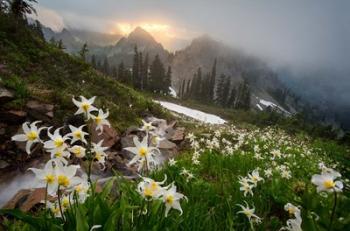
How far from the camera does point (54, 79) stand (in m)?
15.3

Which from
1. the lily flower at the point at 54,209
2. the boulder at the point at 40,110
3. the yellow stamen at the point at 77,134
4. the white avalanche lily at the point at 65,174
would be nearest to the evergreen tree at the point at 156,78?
the boulder at the point at 40,110

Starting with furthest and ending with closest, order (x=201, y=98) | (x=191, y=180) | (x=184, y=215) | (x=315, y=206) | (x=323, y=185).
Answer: (x=201, y=98)
(x=191, y=180)
(x=184, y=215)
(x=315, y=206)
(x=323, y=185)

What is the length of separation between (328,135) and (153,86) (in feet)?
162

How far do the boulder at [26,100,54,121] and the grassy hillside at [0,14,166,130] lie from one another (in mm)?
327

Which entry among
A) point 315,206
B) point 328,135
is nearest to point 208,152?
point 315,206

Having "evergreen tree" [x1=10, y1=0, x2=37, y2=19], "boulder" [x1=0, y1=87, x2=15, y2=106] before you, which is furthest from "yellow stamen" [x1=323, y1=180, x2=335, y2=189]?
"evergreen tree" [x1=10, y1=0, x2=37, y2=19]

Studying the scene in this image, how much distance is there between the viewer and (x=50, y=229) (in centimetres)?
272

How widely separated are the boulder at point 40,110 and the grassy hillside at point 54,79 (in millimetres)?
327

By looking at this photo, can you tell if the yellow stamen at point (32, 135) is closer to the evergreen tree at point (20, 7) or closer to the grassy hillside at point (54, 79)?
the grassy hillside at point (54, 79)

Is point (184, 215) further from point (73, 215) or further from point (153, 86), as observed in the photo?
point (153, 86)

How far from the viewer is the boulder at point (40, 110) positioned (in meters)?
9.74

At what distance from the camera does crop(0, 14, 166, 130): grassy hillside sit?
449 inches

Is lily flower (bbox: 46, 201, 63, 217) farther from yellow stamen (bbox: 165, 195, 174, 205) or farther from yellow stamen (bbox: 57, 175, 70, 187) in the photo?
yellow stamen (bbox: 165, 195, 174, 205)

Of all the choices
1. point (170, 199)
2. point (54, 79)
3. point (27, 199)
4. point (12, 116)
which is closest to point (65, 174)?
point (170, 199)
